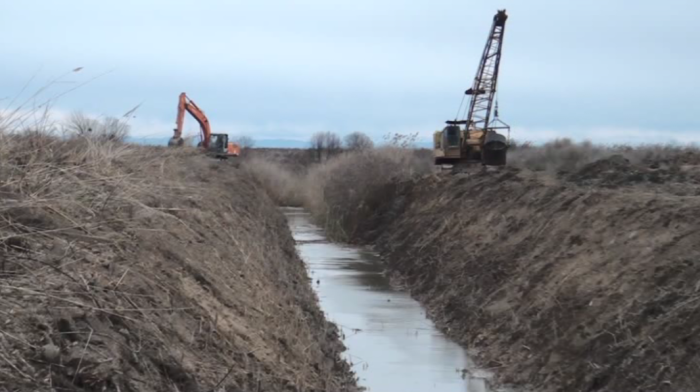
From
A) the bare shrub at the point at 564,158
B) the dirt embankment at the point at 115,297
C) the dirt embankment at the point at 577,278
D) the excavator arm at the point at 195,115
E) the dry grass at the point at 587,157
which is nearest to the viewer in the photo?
the dirt embankment at the point at 115,297

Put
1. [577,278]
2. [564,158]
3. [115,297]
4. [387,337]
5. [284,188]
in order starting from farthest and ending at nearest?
[284,188] → [564,158] → [387,337] → [577,278] → [115,297]

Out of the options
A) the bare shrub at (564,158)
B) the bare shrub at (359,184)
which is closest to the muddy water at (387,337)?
the bare shrub at (564,158)

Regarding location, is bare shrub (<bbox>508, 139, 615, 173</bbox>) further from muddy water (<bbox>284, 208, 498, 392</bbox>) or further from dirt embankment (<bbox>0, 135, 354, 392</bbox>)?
dirt embankment (<bbox>0, 135, 354, 392</bbox>)

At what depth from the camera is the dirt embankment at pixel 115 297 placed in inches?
194

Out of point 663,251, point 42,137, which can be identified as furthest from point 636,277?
point 42,137

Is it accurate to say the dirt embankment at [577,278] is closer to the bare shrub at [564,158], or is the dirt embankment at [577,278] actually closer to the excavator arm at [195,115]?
the bare shrub at [564,158]

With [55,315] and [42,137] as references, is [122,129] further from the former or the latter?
[55,315]

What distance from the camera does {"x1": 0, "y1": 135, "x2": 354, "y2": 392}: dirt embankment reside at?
492cm

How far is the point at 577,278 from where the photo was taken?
46.0 ft

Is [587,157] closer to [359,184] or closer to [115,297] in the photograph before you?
[359,184]

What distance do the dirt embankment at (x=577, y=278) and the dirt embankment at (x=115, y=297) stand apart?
11.2 ft

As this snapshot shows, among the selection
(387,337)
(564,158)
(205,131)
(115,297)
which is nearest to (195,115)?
(205,131)

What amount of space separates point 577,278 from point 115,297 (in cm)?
974

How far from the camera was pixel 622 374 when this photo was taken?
9812 mm
